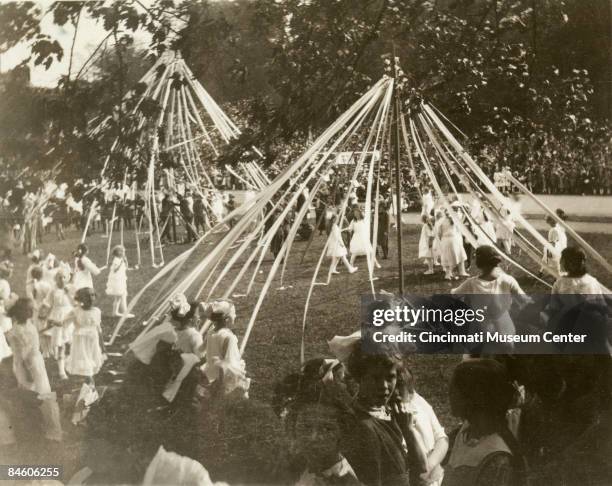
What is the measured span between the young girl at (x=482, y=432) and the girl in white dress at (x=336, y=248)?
924mm

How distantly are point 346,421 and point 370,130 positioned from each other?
5.62 ft

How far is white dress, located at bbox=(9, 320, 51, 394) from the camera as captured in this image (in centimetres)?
399

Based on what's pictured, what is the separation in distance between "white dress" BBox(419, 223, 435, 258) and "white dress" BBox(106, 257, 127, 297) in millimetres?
1910

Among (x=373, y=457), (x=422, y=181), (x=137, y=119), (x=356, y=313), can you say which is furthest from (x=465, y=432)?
(x=137, y=119)

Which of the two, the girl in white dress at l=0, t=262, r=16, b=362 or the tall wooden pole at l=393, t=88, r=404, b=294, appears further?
the girl in white dress at l=0, t=262, r=16, b=362

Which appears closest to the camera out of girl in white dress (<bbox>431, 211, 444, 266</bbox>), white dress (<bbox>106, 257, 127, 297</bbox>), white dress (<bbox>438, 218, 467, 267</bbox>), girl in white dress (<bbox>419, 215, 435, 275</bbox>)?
white dress (<bbox>438, 218, 467, 267</bbox>)

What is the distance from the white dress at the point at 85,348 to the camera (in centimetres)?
395

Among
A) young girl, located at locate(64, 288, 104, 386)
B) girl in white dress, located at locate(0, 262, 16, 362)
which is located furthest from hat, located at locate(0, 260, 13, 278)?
young girl, located at locate(64, 288, 104, 386)

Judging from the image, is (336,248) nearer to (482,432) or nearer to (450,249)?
(450,249)

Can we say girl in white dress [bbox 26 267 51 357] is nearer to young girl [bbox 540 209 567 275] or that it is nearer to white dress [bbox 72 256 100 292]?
white dress [bbox 72 256 100 292]

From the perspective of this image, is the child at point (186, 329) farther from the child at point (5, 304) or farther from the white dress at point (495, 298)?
the white dress at point (495, 298)

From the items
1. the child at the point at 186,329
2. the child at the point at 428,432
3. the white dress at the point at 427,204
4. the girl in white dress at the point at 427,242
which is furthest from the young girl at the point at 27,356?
the white dress at the point at 427,204

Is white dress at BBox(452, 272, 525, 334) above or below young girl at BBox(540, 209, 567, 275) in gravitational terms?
below

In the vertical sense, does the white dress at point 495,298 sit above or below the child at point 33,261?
below
